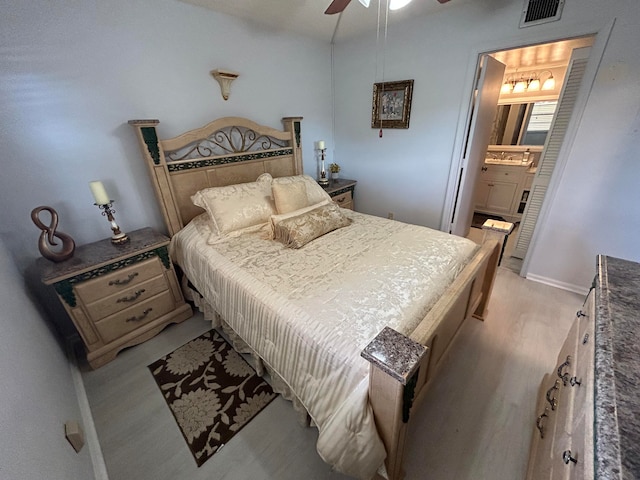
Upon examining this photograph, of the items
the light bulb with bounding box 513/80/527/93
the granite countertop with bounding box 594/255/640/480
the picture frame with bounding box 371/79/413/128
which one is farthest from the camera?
the light bulb with bounding box 513/80/527/93

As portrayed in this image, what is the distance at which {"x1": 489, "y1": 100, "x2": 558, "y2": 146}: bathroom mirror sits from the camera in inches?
146

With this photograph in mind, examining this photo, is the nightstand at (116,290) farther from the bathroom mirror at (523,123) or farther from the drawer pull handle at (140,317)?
the bathroom mirror at (523,123)

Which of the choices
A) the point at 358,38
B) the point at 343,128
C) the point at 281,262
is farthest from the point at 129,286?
the point at 358,38

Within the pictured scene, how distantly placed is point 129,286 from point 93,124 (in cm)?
115

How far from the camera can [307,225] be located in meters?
1.92

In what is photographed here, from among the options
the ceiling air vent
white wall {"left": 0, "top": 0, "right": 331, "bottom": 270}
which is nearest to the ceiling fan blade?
white wall {"left": 0, "top": 0, "right": 331, "bottom": 270}

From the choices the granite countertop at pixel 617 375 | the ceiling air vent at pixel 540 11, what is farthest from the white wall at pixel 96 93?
the granite countertop at pixel 617 375

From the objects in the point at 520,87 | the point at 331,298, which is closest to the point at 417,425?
the point at 331,298

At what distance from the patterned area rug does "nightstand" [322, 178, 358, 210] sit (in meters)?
1.93

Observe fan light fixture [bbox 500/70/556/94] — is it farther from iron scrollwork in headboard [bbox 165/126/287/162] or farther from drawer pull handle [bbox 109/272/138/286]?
drawer pull handle [bbox 109/272/138/286]

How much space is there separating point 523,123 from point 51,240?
5.57 meters

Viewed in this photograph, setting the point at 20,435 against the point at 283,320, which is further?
the point at 283,320

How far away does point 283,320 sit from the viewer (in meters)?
1.22

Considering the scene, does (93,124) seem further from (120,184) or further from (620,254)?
(620,254)
